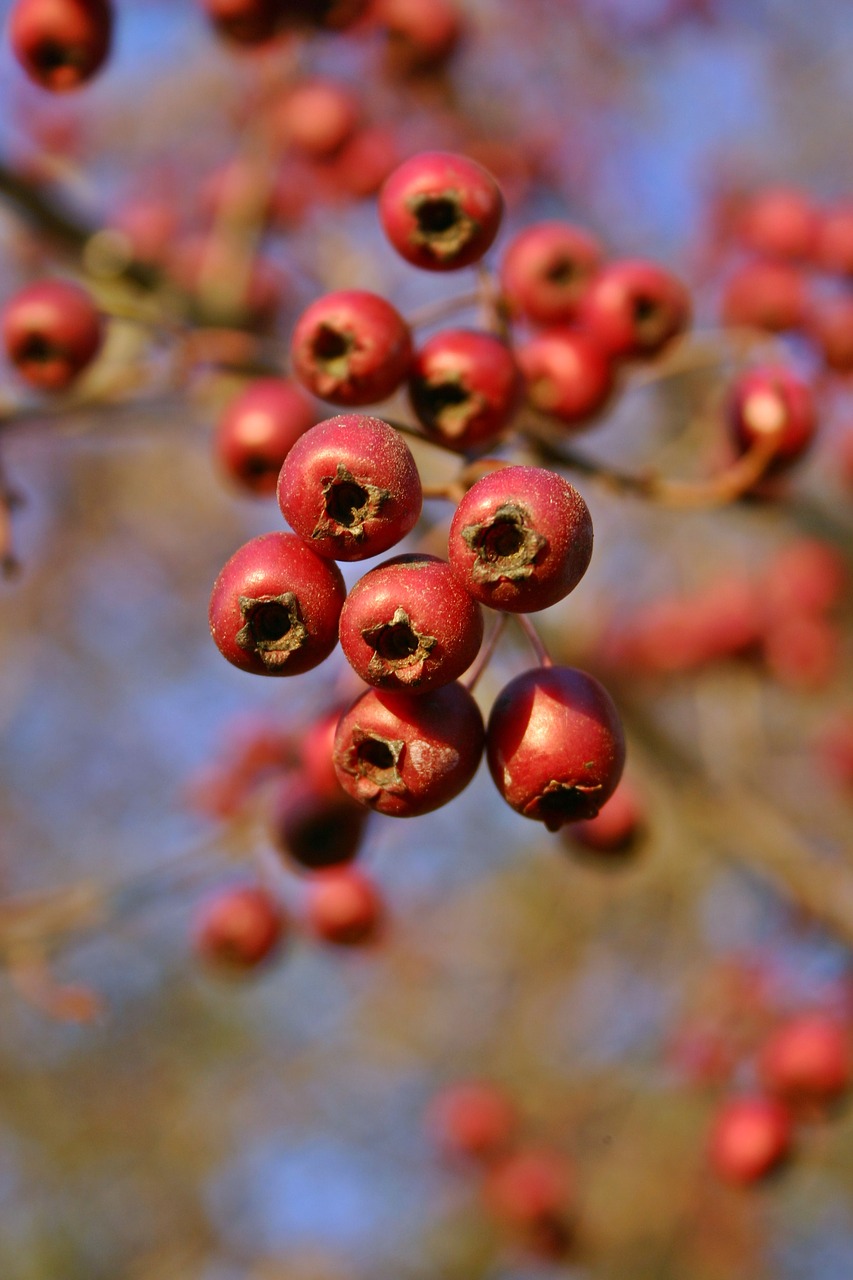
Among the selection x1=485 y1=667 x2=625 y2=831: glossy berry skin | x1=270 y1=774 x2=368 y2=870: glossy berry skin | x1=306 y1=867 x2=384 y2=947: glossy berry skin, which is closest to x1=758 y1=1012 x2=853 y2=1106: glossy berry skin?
x1=306 y1=867 x2=384 y2=947: glossy berry skin

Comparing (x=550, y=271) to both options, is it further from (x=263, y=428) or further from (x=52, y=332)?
(x=52, y=332)

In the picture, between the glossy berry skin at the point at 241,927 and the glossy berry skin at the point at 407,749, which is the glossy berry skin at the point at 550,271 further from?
the glossy berry skin at the point at 241,927

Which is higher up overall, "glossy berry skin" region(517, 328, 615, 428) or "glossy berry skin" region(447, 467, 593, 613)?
"glossy berry skin" region(517, 328, 615, 428)

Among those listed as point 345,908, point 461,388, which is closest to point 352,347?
point 461,388

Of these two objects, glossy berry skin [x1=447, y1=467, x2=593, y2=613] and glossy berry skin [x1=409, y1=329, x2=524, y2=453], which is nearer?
glossy berry skin [x1=447, y1=467, x2=593, y2=613]

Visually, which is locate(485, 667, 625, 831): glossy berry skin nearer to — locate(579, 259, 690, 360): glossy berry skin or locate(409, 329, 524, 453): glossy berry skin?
locate(409, 329, 524, 453): glossy berry skin

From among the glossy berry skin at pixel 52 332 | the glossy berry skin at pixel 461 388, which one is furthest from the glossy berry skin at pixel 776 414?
the glossy berry skin at pixel 52 332

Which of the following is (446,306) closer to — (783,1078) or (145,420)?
(145,420)
